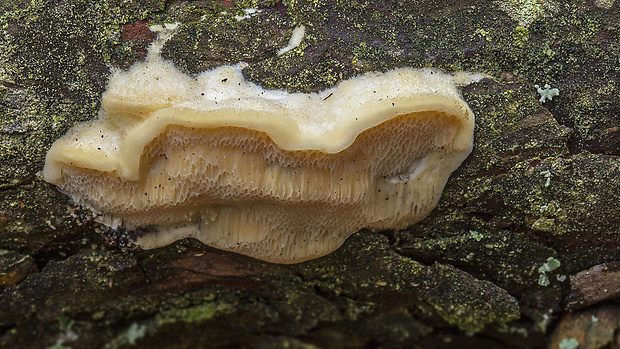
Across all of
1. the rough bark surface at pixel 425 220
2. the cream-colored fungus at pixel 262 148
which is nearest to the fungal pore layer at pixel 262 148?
the cream-colored fungus at pixel 262 148

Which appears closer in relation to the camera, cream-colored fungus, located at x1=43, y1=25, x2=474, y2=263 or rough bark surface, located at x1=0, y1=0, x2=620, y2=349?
cream-colored fungus, located at x1=43, y1=25, x2=474, y2=263

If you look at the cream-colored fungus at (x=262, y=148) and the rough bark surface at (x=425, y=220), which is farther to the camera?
the rough bark surface at (x=425, y=220)

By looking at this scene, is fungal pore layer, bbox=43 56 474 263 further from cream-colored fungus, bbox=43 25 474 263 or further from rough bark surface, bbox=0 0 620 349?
rough bark surface, bbox=0 0 620 349

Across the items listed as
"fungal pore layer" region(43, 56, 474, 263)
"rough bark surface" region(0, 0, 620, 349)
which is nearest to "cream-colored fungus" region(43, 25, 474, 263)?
"fungal pore layer" region(43, 56, 474, 263)

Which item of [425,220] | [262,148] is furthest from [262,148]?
[425,220]

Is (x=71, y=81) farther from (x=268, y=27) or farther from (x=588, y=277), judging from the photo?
(x=588, y=277)

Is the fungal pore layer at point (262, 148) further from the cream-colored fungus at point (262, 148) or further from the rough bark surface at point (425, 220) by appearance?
the rough bark surface at point (425, 220)

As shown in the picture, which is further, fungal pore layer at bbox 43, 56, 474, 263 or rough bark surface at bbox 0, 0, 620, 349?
rough bark surface at bbox 0, 0, 620, 349
